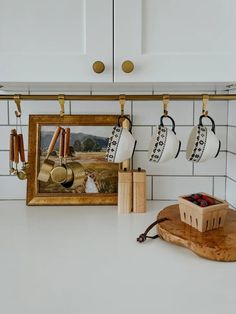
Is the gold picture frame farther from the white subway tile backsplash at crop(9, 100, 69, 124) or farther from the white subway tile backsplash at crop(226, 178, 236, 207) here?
the white subway tile backsplash at crop(226, 178, 236, 207)

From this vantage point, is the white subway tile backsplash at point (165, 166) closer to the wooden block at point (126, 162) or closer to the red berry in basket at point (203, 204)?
the wooden block at point (126, 162)

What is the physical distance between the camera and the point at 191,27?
0.88m

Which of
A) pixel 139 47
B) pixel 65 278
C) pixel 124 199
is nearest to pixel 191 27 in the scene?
pixel 139 47

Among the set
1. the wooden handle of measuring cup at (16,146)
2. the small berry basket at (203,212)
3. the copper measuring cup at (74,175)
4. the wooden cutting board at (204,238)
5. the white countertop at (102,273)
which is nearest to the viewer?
the white countertop at (102,273)

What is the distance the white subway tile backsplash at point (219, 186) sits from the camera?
1.30 metres

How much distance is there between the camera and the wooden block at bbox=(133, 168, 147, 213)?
115cm

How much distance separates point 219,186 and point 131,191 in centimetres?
37

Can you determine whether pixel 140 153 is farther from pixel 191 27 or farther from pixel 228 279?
pixel 228 279

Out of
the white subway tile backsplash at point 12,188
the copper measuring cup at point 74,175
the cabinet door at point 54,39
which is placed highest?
the cabinet door at point 54,39

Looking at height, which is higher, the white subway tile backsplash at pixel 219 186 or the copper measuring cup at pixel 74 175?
the copper measuring cup at pixel 74 175

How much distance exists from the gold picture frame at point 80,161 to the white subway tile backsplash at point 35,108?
1.4 inches

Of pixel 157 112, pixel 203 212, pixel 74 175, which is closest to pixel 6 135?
pixel 74 175

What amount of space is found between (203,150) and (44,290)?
0.59 metres

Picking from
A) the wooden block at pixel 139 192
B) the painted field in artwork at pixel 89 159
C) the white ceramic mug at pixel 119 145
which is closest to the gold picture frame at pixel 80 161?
the painted field in artwork at pixel 89 159
